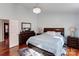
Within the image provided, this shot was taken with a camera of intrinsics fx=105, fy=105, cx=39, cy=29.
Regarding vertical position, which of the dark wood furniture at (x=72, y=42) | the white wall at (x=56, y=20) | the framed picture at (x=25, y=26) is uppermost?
the white wall at (x=56, y=20)

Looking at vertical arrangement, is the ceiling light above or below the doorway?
above

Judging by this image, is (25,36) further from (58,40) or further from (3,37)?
(58,40)

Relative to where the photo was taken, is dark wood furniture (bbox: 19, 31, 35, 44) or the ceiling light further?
dark wood furniture (bbox: 19, 31, 35, 44)

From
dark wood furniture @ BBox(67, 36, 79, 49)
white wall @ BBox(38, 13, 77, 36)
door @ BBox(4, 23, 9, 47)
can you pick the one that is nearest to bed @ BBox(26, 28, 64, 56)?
white wall @ BBox(38, 13, 77, 36)

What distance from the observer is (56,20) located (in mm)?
2328

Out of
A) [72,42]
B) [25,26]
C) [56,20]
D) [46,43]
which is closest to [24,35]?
[25,26]

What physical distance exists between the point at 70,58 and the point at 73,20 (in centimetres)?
110

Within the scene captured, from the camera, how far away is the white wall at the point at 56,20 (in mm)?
2259

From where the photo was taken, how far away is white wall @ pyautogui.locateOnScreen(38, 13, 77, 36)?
2259mm

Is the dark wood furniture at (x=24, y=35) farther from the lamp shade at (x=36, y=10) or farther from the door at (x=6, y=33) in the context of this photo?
the lamp shade at (x=36, y=10)

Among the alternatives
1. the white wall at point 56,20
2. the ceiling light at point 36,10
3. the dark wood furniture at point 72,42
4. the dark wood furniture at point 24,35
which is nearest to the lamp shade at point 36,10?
the ceiling light at point 36,10

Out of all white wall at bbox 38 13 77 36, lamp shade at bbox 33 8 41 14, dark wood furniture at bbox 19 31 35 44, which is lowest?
dark wood furniture at bbox 19 31 35 44

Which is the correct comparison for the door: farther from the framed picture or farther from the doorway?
the framed picture

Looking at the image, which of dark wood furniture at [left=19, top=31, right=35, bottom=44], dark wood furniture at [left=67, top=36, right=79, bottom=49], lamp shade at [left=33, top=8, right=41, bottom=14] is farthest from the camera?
dark wood furniture at [left=67, top=36, right=79, bottom=49]
